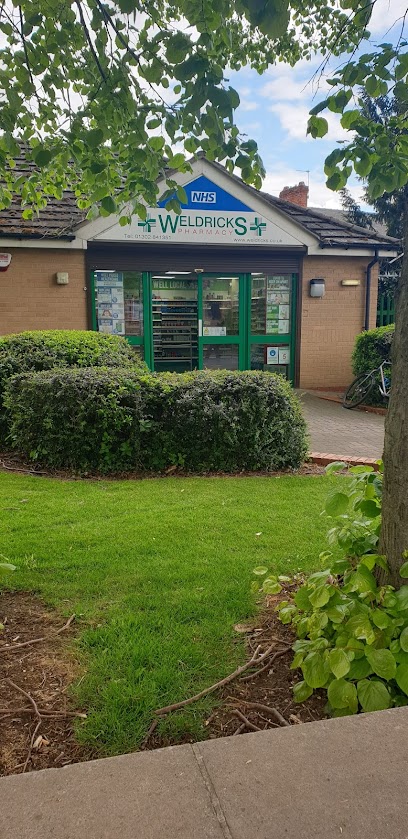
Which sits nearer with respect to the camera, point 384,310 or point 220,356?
point 220,356

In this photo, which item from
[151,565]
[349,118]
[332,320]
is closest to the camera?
[349,118]

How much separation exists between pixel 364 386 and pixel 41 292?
651 centimetres

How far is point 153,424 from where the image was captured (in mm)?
6051

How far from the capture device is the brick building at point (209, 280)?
445 inches

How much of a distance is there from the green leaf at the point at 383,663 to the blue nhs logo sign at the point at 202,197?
11.0 metres

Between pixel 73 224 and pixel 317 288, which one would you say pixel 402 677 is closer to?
pixel 73 224

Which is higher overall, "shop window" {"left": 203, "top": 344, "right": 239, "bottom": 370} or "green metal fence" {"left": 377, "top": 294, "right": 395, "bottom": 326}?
"green metal fence" {"left": 377, "top": 294, "right": 395, "bottom": 326}

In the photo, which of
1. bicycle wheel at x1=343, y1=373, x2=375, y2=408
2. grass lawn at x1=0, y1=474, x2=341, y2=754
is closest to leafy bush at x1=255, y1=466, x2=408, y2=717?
grass lawn at x1=0, y1=474, x2=341, y2=754

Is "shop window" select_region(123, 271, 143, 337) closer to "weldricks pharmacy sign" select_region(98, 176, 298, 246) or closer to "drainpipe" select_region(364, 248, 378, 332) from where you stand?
"weldricks pharmacy sign" select_region(98, 176, 298, 246)

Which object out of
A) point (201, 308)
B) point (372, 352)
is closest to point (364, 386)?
point (372, 352)

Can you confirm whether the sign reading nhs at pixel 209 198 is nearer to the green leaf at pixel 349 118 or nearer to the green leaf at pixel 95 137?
the green leaf at pixel 95 137

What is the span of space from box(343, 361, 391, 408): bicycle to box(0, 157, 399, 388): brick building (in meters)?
1.91

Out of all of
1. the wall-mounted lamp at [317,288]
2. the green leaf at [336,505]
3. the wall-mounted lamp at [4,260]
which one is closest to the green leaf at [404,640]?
the green leaf at [336,505]

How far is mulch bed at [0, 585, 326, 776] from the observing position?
6.67 ft
